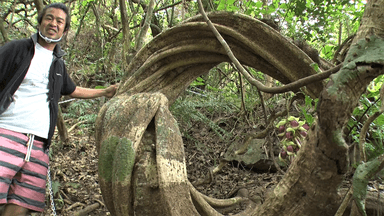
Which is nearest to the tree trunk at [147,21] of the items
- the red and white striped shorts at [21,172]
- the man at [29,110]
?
the man at [29,110]

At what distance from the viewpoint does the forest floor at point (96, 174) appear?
2.17 m

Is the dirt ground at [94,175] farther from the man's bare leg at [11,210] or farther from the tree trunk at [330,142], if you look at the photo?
the tree trunk at [330,142]

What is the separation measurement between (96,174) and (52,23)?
1.49 meters

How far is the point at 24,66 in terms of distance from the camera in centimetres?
157

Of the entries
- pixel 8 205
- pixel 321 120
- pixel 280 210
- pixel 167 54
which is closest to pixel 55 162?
pixel 8 205

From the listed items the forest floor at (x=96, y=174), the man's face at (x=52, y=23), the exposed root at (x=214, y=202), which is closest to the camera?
the exposed root at (x=214, y=202)

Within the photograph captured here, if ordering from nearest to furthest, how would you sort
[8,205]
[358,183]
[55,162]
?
[358,183], [8,205], [55,162]

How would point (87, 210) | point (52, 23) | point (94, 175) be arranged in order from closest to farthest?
point (52, 23)
point (87, 210)
point (94, 175)

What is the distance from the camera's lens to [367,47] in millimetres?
807

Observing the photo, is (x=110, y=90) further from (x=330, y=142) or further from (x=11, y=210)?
(x=330, y=142)

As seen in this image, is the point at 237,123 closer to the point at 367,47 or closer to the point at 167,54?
the point at 167,54

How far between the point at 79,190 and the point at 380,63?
2335 mm

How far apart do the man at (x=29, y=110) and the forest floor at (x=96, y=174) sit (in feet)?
1.98

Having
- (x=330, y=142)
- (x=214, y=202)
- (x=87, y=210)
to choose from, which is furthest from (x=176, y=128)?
(x=87, y=210)
